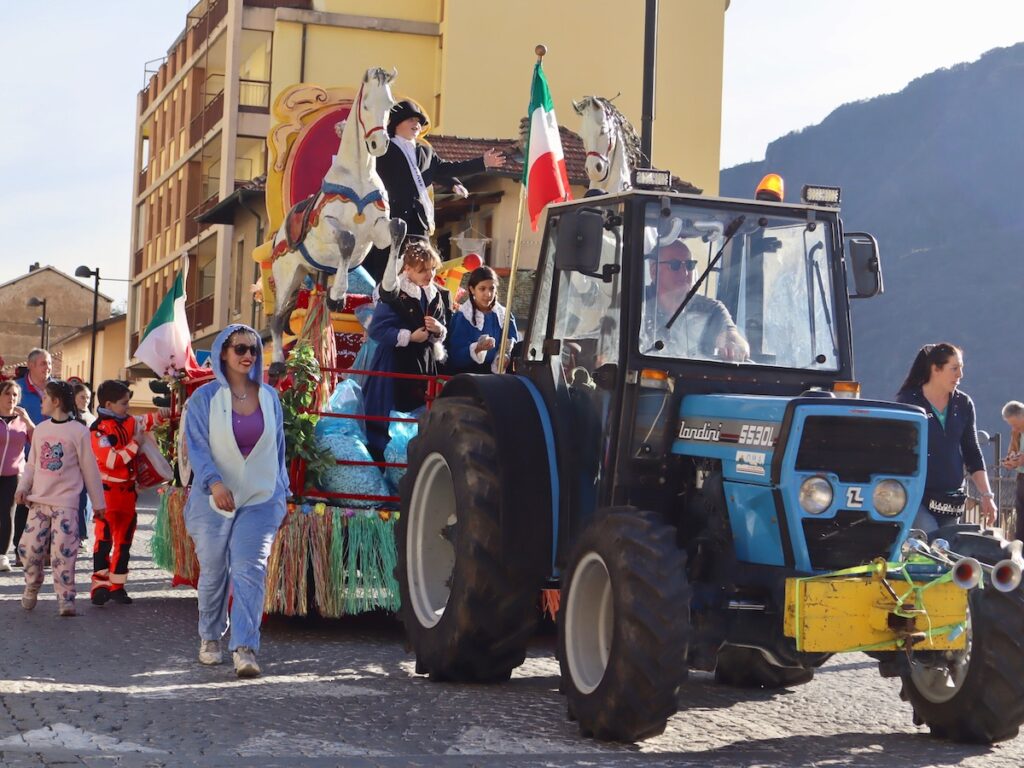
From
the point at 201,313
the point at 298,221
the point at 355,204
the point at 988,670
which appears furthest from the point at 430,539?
the point at 201,313

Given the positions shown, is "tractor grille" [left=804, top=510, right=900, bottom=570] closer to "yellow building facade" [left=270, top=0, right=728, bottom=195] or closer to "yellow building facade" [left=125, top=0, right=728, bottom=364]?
"yellow building facade" [left=125, top=0, right=728, bottom=364]

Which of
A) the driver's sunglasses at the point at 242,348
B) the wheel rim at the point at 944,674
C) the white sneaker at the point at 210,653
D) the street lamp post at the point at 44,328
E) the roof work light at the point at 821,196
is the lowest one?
the white sneaker at the point at 210,653

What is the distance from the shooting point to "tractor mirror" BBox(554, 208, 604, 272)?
308 inches

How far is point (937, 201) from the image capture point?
14938 centimetres

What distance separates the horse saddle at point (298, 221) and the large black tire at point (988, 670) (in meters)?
7.12

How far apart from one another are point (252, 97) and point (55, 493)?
136 feet

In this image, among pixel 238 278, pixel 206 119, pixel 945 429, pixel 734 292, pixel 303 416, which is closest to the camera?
pixel 734 292

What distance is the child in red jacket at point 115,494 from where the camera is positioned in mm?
12680

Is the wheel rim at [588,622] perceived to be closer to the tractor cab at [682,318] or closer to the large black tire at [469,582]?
the tractor cab at [682,318]

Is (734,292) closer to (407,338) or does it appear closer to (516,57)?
(407,338)

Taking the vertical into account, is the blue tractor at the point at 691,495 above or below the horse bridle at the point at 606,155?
below

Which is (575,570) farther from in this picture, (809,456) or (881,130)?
(881,130)

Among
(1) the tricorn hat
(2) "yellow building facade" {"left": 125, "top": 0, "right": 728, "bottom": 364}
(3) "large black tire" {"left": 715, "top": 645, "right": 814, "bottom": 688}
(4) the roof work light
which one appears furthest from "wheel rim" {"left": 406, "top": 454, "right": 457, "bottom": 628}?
Result: (2) "yellow building facade" {"left": 125, "top": 0, "right": 728, "bottom": 364}

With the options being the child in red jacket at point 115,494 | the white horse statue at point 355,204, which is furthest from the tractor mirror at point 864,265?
the child in red jacket at point 115,494
